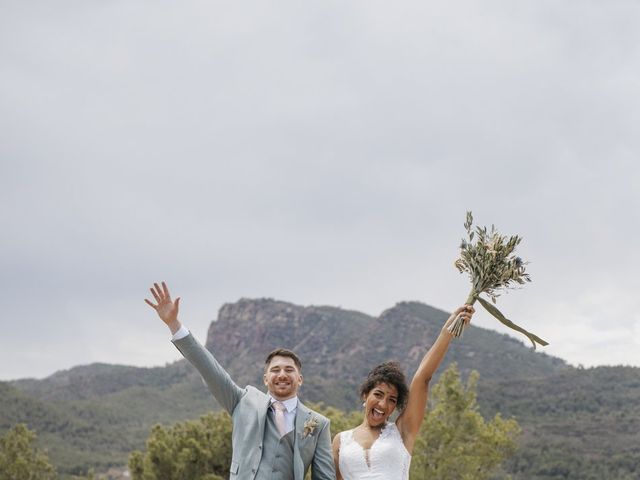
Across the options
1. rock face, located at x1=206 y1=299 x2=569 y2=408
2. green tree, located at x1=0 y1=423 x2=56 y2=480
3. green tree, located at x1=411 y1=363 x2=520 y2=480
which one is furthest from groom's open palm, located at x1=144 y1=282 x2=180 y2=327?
rock face, located at x1=206 y1=299 x2=569 y2=408

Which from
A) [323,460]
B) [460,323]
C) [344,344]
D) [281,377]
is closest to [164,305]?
[281,377]

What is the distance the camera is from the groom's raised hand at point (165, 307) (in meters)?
5.51

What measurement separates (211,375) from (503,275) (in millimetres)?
2184

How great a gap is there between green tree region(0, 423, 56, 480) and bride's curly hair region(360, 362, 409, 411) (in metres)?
22.3

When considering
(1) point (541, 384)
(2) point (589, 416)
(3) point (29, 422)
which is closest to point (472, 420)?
(2) point (589, 416)

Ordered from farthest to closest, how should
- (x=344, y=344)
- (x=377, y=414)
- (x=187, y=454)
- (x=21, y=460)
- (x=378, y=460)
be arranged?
(x=344, y=344) < (x=21, y=460) < (x=187, y=454) < (x=377, y=414) < (x=378, y=460)

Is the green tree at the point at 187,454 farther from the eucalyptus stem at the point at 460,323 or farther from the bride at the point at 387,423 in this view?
the eucalyptus stem at the point at 460,323

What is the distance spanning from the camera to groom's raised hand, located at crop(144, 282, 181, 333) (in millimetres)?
5512

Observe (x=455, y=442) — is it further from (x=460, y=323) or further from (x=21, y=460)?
(x=460, y=323)

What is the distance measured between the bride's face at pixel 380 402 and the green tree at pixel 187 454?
17.5 metres

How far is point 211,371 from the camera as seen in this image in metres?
5.55

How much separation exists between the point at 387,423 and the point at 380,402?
0.27 m

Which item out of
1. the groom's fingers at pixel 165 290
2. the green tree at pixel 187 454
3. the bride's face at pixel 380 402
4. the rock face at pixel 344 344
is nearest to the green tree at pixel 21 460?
the green tree at pixel 187 454

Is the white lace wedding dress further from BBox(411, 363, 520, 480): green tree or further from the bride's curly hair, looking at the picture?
BBox(411, 363, 520, 480): green tree
